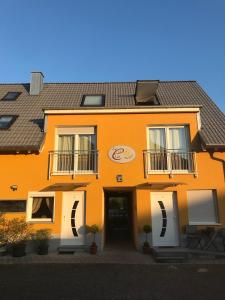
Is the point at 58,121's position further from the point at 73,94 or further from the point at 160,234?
the point at 160,234

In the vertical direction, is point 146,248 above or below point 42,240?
below

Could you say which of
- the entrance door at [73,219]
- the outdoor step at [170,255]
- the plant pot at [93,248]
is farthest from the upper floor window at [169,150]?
the plant pot at [93,248]

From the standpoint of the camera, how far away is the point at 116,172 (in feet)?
40.7

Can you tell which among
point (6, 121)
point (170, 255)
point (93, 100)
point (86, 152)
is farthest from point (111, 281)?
point (93, 100)

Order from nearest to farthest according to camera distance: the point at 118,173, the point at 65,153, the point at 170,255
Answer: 1. the point at 170,255
2. the point at 118,173
3. the point at 65,153

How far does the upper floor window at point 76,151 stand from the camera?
12711mm

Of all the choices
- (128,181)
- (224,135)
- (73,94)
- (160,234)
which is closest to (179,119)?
(224,135)

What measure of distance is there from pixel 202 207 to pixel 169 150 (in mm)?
2617

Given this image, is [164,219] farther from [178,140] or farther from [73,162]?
[73,162]

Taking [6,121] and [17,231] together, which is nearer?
[17,231]

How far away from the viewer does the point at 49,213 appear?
40.2 ft

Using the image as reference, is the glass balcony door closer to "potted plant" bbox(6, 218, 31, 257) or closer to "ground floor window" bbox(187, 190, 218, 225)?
"potted plant" bbox(6, 218, 31, 257)

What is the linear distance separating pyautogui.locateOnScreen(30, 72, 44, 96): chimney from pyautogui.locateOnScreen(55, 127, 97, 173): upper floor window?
15.8ft

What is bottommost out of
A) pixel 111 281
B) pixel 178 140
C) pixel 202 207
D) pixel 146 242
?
pixel 111 281
